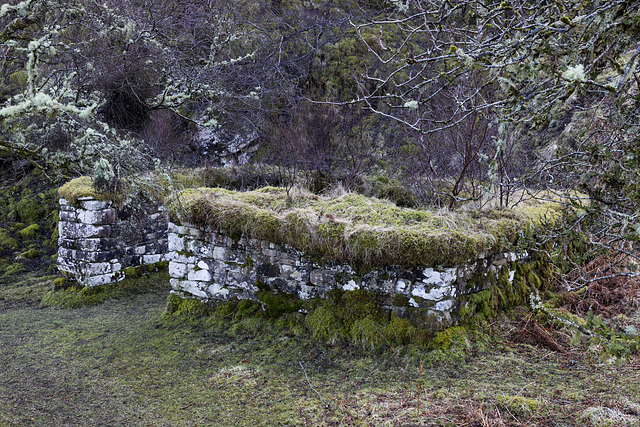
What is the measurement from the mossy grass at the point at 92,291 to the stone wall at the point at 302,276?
255 centimetres

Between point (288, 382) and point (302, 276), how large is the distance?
46.9 inches

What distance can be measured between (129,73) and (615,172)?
9.38 meters

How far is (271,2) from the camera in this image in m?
13.1

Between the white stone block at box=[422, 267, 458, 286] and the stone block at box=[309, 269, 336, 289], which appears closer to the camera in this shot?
the white stone block at box=[422, 267, 458, 286]

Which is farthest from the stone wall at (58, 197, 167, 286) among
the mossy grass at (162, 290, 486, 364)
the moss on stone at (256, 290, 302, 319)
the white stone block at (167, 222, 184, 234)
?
the moss on stone at (256, 290, 302, 319)

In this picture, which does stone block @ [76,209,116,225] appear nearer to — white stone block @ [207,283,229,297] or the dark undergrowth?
the dark undergrowth

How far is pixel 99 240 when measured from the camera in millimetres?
Result: 7270

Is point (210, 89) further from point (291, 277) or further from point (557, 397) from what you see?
point (557, 397)

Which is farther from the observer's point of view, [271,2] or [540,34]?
[271,2]

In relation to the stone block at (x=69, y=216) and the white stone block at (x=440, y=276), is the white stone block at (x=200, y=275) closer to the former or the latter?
the white stone block at (x=440, y=276)

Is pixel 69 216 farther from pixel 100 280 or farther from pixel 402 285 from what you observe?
pixel 402 285

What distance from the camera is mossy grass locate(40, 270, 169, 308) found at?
7.21m

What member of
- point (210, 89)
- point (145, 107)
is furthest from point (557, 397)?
point (145, 107)

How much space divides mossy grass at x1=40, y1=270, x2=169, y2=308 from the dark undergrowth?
5.92 ft
